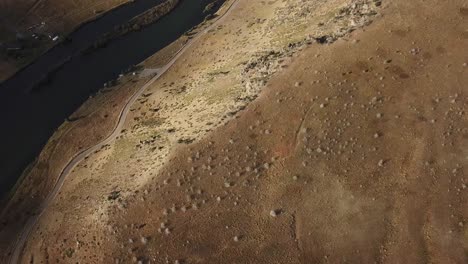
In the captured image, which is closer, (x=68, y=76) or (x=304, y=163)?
(x=304, y=163)

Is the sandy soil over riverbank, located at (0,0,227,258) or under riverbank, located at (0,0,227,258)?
under

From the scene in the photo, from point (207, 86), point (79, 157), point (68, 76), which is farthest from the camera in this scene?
point (68, 76)

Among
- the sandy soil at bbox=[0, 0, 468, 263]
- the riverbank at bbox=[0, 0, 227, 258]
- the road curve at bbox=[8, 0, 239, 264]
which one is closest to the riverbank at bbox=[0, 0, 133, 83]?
the riverbank at bbox=[0, 0, 227, 258]

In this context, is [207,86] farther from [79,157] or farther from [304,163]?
[304,163]

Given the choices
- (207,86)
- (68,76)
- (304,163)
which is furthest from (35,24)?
(304,163)

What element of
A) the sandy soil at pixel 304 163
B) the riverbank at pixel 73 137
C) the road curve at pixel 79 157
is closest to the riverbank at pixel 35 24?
the riverbank at pixel 73 137

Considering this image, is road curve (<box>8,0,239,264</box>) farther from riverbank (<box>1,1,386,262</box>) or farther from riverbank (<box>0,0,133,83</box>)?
riverbank (<box>0,0,133,83</box>)
